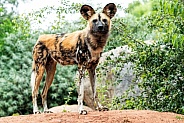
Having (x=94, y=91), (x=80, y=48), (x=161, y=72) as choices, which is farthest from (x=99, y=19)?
(x=161, y=72)

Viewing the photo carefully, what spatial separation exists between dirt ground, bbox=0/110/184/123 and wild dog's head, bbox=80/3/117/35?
43.0 inches

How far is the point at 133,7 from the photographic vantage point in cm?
2841

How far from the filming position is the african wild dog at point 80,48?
6262 mm

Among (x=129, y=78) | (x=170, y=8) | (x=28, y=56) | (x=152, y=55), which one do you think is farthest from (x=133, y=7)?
(x=170, y=8)

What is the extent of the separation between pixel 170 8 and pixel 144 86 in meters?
2.72

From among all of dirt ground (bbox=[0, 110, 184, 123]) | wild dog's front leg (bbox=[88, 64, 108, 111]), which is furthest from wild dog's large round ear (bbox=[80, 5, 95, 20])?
dirt ground (bbox=[0, 110, 184, 123])

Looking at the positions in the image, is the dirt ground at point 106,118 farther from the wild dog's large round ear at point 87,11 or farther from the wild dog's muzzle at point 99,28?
the wild dog's large round ear at point 87,11

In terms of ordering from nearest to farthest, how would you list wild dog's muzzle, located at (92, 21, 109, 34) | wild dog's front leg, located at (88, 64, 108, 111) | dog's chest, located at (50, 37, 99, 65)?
1. wild dog's muzzle, located at (92, 21, 109, 34)
2. dog's chest, located at (50, 37, 99, 65)
3. wild dog's front leg, located at (88, 64, 108, 111)

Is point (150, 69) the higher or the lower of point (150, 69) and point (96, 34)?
the lower

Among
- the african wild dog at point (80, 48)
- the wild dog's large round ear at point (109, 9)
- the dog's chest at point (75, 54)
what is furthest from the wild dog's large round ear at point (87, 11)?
the dog's chest at point (75, 54)

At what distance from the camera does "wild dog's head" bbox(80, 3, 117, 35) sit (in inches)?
243

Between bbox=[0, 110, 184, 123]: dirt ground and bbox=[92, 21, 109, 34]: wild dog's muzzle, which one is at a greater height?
bbox=[92, 21, 109, 34]: wild dog's muzzle

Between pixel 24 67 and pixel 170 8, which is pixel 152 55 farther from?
pixel 24 67

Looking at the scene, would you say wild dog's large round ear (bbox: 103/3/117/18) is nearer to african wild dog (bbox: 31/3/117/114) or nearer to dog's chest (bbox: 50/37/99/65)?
african wild dog (bbox: 31/3/117/114)
